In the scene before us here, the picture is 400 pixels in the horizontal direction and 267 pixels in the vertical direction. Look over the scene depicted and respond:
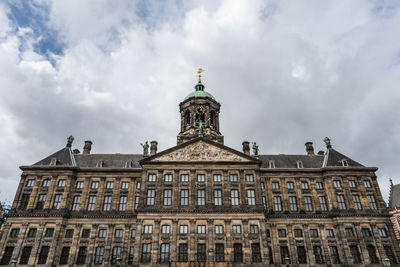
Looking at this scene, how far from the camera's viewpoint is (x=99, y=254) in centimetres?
3875

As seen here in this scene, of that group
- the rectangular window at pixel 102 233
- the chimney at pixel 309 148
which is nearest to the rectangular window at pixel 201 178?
the rectangular window at pixel 102 233

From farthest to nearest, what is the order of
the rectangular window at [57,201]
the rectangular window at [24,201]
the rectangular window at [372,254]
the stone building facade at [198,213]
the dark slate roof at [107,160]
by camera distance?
1. the dark slate roof at [107,160]
2. the rectangular window at [57,201]
3. the rectangular window at [24,201]
4. the rectangular window at [372,254]
5. the stone building facade at [198,213]

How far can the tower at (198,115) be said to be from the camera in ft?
161

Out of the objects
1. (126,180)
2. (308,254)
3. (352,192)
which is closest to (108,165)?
(126,180)

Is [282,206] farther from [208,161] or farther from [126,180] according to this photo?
[126,180]

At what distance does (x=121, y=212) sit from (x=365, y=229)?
1437 inches

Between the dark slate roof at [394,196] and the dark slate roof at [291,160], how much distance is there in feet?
85.5

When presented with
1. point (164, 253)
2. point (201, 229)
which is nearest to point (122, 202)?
point (164, 253)

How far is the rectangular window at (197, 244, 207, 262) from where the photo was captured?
3525cm

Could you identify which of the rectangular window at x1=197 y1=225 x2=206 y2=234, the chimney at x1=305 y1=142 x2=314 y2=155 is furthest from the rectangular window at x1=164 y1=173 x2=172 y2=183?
the chimney at x1=305 y1=142 x2=314 y2=155

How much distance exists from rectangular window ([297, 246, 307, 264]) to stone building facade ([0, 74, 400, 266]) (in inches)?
5.4

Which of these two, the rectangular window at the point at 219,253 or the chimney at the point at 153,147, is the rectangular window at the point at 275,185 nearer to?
the rectangular window at the point at 219,253

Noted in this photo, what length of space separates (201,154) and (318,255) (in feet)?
72.7

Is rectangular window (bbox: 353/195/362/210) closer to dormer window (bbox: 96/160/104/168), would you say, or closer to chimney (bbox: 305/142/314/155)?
chimney (bbox: 305/142/314/155)
